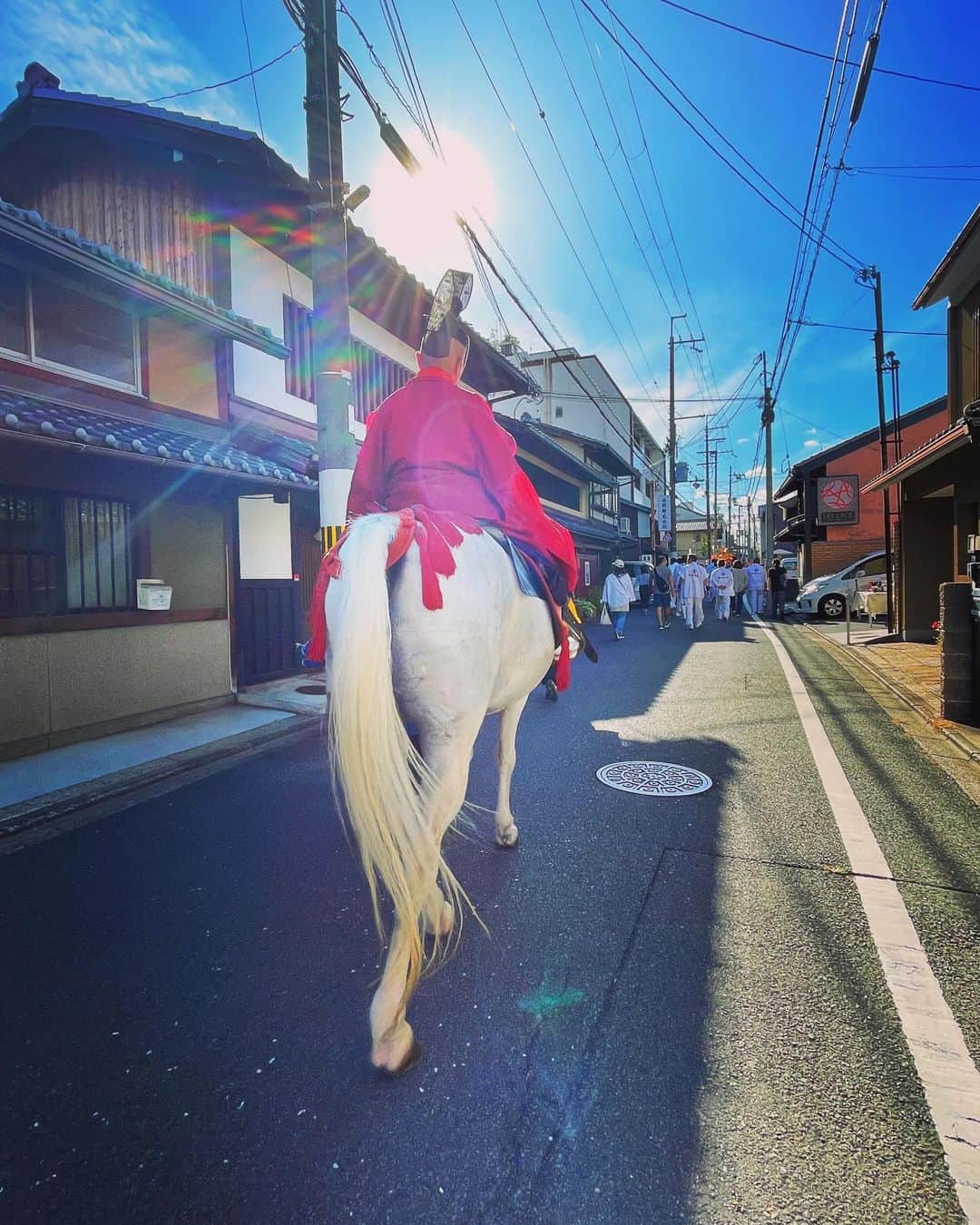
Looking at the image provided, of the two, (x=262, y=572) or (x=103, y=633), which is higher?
(x=262, y=572)

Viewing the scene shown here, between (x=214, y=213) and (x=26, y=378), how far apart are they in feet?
12.0

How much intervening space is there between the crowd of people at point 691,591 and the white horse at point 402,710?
11.6m

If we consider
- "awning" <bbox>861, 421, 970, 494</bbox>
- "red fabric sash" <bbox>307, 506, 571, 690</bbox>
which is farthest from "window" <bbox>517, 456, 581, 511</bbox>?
"red fabric sash" <bbox>307, 506, 571, 690</bbox>

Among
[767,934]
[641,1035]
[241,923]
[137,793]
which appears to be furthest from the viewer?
[137,793]

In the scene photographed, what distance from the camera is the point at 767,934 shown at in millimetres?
2430

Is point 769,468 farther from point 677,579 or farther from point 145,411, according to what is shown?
point 145,411

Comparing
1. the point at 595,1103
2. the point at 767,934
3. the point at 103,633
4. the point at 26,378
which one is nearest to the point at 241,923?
the point at 595,1103

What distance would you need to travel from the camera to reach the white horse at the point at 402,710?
5.68 feet

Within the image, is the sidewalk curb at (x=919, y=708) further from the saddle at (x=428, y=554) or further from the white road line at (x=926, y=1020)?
the saddle at (x=428, y=554)

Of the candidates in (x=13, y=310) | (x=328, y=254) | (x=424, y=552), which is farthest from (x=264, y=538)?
(x=424, y=552)

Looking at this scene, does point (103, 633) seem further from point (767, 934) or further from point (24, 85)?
point (24, 85)

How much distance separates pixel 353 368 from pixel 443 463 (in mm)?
8773

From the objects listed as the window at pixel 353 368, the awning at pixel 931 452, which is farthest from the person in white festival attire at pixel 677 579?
the window at pixel 353 368

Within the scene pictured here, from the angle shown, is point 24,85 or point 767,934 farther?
point 24,85
